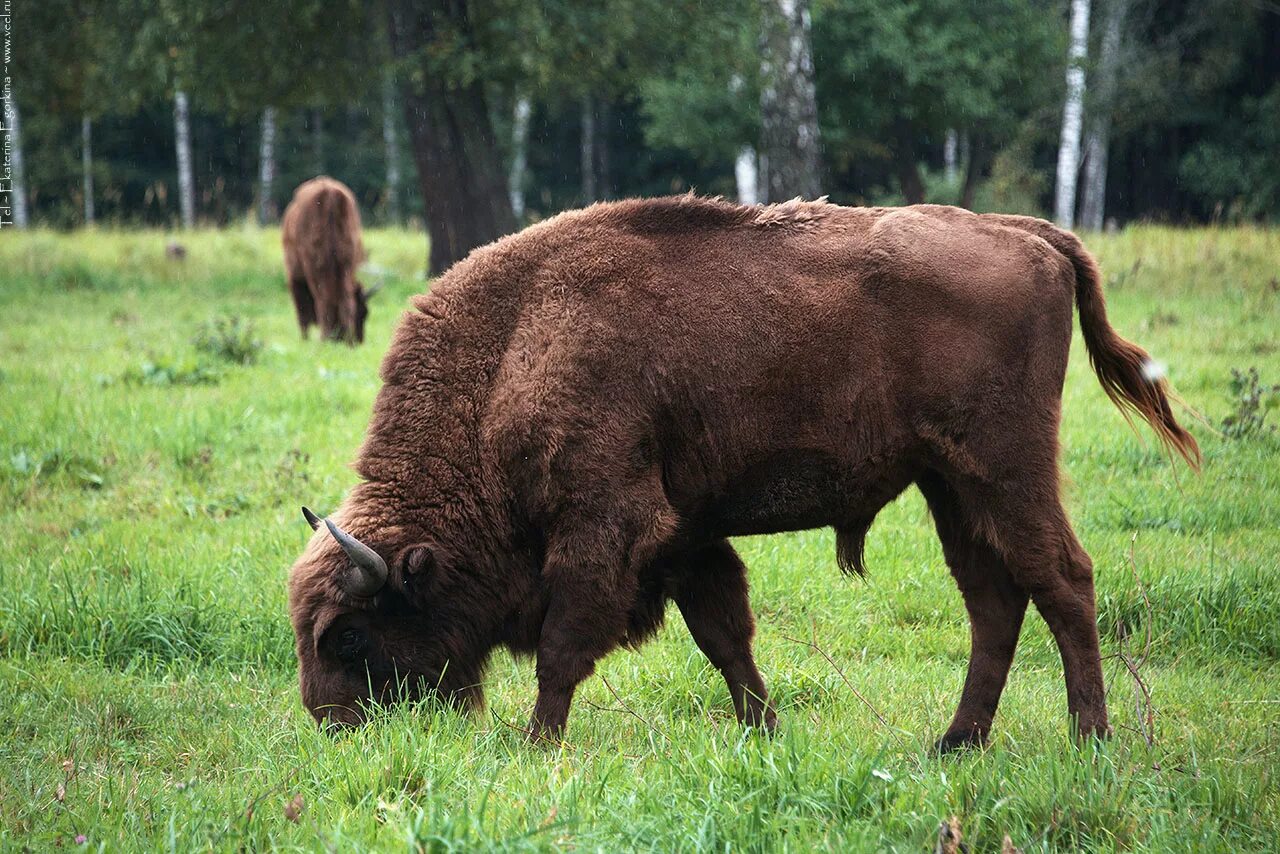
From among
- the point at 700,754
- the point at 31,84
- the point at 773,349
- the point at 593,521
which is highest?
the point at 31,84

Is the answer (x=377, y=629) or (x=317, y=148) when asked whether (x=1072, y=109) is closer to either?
(x=377, y=629)

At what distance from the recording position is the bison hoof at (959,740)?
4.10m

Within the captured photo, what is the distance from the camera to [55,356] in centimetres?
1127

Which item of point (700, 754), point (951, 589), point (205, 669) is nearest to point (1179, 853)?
point (700, 754)

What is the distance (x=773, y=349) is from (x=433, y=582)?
1434 millimetres

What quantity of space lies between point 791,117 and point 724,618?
31.1ft

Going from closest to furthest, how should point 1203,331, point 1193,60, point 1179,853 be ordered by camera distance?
point 1179,853
point 1203,331
point 1193,60

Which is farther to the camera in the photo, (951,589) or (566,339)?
(951,589)

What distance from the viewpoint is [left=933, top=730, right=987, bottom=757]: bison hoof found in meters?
4.10

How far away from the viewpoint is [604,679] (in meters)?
4.53

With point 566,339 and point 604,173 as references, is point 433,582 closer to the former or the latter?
point 566,339

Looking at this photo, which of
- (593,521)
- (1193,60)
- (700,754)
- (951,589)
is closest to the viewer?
(700,754)

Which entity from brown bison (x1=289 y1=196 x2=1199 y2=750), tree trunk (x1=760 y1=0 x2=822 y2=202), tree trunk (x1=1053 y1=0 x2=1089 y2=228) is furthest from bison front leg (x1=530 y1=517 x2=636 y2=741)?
tree trunk (x1=1053 y1=0 x2=1089 y2=228)

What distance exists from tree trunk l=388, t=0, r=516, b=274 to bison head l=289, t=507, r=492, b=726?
36.8 feet
